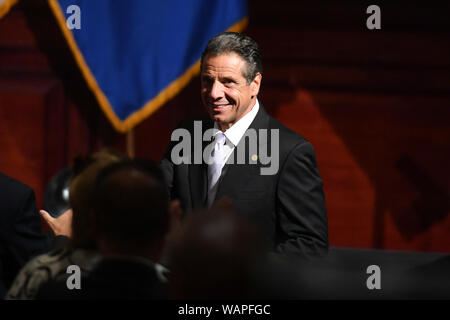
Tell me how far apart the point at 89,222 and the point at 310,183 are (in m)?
0.78

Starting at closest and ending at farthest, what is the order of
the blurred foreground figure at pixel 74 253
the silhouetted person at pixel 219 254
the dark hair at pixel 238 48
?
the silhouetted person at pixel 219 254
the blurred foreground figure at pixel 74 253
the dark hair at pixel 238 48

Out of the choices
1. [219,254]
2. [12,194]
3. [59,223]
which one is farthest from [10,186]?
[219,254]

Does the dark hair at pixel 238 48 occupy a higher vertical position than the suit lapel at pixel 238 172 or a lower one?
higher

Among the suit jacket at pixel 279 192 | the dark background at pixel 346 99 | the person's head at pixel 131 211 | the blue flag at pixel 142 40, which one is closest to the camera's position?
the person's head at pixel 131 211

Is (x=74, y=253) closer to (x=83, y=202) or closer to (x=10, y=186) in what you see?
(x=83, y=202)

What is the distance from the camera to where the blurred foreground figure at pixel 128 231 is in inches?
49.4

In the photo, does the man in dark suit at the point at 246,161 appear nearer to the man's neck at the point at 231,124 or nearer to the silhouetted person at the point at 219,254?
the man's neck at the point at 231,124

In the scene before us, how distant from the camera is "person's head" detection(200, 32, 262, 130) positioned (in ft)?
6.82

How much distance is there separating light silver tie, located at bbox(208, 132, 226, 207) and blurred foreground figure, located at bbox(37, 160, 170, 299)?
0.85 m

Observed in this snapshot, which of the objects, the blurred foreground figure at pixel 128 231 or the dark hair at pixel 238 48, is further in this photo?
the dark hair at pixel 238 48

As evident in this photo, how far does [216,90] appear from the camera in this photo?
A: 6.84ft

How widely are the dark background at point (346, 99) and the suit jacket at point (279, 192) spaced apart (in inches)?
66.3

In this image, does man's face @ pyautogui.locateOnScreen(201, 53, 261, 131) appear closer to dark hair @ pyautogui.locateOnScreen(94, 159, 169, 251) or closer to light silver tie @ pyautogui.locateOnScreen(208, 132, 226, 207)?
light silver tie @ pyautogui.locateOnScreen(208, 132, 226, 207)

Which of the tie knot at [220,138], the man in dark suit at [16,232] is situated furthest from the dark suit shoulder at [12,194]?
the tie knot at [220,138]
